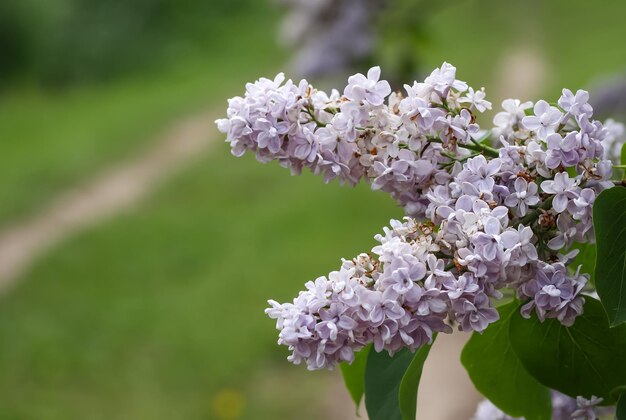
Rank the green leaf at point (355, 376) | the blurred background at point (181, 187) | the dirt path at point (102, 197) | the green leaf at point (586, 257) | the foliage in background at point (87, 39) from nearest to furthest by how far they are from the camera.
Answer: the green leaf at point (586, 257) → the green leaf at point (355, 376) → the blurred background at point (181, 187) → the dirt path at point (102, 197) → the foliage in background at point (87, 39)

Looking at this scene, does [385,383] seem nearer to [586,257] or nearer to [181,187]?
[586,257]

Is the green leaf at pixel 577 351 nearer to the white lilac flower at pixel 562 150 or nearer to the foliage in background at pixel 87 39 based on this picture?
the white lilac flower at pixel 562 150

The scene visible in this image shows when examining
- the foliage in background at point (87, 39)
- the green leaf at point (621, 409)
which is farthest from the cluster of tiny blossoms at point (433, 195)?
the foliage in background at point (87, 39)

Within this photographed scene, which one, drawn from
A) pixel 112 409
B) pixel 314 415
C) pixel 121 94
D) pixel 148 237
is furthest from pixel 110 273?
pixel 121 94

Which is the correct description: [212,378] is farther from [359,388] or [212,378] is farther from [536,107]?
[536,107]

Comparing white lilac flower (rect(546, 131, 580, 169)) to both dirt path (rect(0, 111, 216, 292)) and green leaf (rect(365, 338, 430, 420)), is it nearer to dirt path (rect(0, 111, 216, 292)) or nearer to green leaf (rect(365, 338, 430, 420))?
green leaf (rect(365, 338, 430, 420))

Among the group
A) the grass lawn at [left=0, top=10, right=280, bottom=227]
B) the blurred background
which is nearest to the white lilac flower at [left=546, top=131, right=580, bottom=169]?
the blurred background
